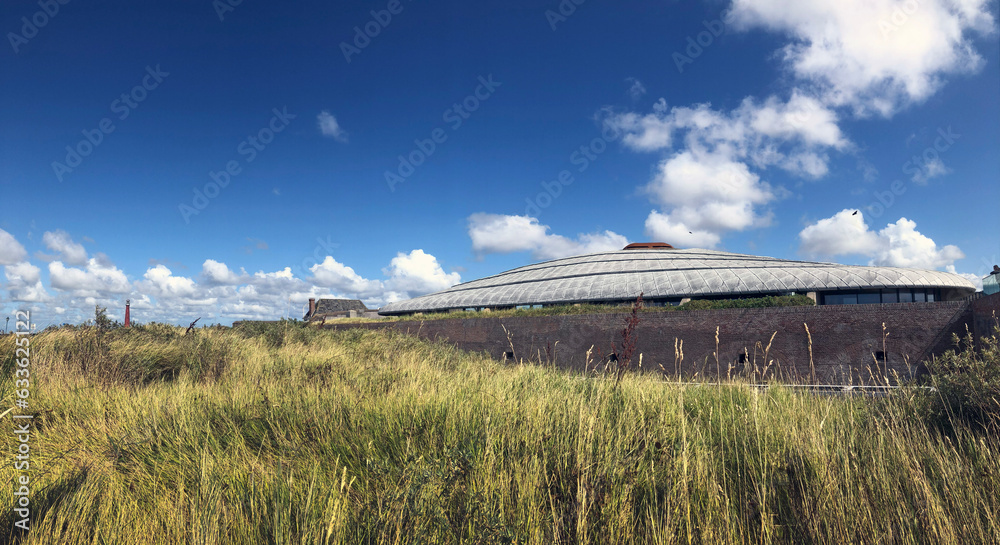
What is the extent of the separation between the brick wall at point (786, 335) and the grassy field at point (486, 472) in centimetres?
996

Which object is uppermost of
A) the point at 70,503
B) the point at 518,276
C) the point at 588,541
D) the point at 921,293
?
the point at 518,276

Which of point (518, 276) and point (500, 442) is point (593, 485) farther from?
point (518, 276)

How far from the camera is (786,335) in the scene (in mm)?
19266

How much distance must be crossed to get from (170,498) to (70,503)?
0.50 metres

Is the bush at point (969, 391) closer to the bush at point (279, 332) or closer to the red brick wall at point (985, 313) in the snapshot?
the red brick wall at point (985, 313)

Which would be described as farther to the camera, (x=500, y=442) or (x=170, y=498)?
(x=500, y=442)

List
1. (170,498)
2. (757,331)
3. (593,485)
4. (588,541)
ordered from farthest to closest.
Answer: (757,331) < (170,498) < (593,485) < (588,541)

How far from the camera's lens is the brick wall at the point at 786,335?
17219 millimetres

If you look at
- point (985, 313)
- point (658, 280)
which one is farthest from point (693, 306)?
point (985, 313)

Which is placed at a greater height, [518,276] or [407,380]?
[518,276]

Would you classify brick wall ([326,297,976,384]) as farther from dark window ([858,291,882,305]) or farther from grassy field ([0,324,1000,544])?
grassy field ([0,324,1000,544])

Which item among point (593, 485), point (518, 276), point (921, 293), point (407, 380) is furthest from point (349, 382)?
point (518, 276)

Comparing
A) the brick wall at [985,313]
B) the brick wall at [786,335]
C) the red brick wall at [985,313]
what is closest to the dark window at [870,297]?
the brick wall at [786,335]

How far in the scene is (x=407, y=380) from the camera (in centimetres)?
579
